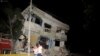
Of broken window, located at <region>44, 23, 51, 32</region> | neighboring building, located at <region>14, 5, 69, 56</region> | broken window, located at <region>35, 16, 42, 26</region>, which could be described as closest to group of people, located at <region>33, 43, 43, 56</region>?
neighboring building, located at <region>14, 5, 69, 56</region>

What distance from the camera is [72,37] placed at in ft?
39.2

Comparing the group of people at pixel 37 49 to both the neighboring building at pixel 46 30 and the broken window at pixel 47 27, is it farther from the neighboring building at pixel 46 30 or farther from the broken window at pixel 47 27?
Result: the broken window at pixel 47 27

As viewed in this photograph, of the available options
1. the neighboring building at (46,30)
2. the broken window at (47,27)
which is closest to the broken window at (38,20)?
the neighboring building at (46,30)

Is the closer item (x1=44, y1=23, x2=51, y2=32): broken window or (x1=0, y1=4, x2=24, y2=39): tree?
(x1=0, y1=4, x2=24, y2=39): tree

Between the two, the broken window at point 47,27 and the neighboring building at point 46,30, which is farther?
the broken window at point 47,27

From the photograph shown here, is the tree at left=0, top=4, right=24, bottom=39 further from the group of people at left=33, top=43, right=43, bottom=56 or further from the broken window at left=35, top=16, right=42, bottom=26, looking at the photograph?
the group of people at left=33, top=43, right=43, bottom=56

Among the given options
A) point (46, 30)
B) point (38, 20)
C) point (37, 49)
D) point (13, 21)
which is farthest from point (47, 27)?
point (13, 21)

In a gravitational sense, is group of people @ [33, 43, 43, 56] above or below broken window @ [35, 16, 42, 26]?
below

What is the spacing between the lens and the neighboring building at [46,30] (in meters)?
11.9

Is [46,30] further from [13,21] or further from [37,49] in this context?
[13,21]

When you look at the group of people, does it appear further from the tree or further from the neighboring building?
the tree

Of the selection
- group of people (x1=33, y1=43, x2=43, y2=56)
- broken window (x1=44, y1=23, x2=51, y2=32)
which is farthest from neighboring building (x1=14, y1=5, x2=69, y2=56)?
group of people (x1=33, y1=43, x2=43, y2=56)

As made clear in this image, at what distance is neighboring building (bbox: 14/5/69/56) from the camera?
11922 mm

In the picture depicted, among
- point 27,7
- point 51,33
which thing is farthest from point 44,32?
point 27,7
